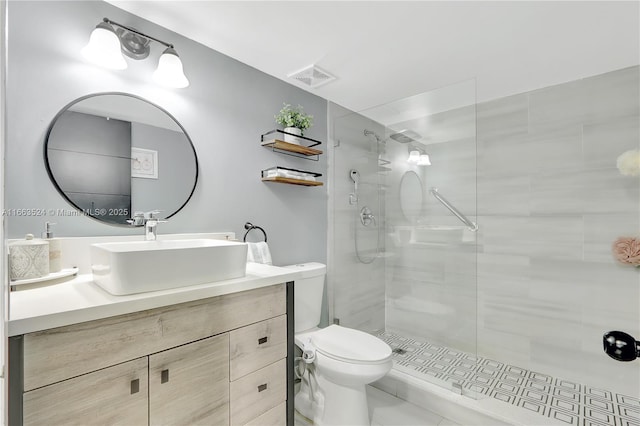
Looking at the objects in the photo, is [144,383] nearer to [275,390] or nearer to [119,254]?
[119,254]

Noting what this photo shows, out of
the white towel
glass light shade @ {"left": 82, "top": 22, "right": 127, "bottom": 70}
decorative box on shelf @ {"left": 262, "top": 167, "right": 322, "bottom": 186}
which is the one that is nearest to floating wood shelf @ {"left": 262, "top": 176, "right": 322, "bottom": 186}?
decorative box on shelf @ {"left": 262, "top": 167, "right": 322, "bottom": 186}

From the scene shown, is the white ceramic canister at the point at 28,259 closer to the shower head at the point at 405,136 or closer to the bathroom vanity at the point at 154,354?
the bathroom vanity at the point at 154,354

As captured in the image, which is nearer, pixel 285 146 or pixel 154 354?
pixel 154 354

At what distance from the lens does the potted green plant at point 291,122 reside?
2.21m

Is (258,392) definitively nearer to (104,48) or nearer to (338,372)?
(338,372)

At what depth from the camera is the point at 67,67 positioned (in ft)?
4.52

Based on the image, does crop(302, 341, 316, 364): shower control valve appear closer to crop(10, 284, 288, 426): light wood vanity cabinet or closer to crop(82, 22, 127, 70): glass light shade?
crop(10, 284, 288, 426): light wood vanity cabinet

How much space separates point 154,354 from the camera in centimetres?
108

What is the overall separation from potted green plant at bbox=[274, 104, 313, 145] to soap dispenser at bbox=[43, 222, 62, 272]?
142 centimetres

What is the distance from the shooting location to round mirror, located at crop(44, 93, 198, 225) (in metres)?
1.38

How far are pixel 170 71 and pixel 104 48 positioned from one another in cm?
29

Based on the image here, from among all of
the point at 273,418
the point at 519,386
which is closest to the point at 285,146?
the point at 273,418

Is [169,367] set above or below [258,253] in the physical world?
→ below

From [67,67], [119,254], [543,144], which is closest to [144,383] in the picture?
[119,254]
